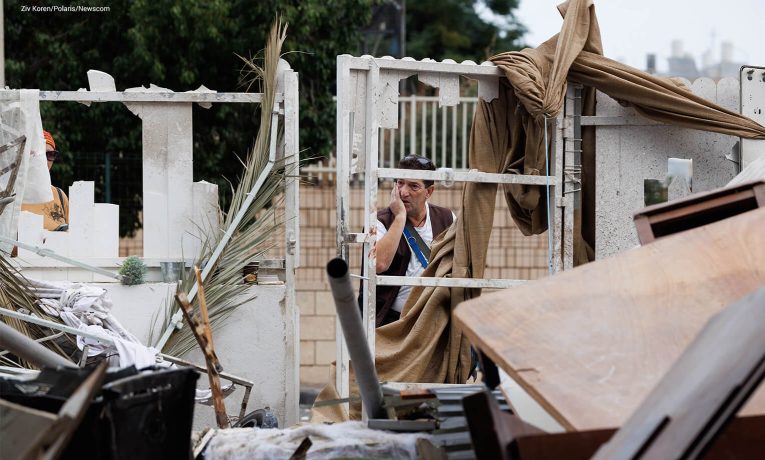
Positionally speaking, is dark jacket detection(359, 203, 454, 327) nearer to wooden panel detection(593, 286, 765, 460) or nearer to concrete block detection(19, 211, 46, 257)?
concrete block detection(19, 211, 46, 257)

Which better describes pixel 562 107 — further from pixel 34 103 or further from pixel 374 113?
pixel 34 103

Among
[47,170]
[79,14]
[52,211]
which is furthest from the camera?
[79,14]

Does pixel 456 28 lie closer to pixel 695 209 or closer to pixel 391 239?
pixel 391 239

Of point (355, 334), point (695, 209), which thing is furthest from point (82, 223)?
point (695, 209)

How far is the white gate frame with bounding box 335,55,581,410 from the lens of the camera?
18.4ft

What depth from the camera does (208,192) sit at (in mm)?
5859

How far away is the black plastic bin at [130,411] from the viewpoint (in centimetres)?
285

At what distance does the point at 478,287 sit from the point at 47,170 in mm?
2567

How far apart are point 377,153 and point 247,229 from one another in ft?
2.83

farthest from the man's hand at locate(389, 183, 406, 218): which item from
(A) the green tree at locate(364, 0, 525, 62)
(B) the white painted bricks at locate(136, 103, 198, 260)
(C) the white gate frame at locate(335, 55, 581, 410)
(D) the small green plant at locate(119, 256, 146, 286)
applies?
(A) the green tree at locate(364, 0, 525, 62)

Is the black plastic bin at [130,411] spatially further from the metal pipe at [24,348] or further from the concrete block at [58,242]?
the concrete block at [58,242]

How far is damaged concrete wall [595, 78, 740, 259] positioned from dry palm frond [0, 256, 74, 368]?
10.0 ft

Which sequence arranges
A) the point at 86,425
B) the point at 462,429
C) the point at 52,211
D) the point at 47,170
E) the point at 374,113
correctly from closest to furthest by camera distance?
the point at 86,425
the point at 462,429
the point at 374,113
the point at 47,170
the point at 52,211

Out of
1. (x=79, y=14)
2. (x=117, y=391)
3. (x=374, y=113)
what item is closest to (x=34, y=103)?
(x=374, y=113)
